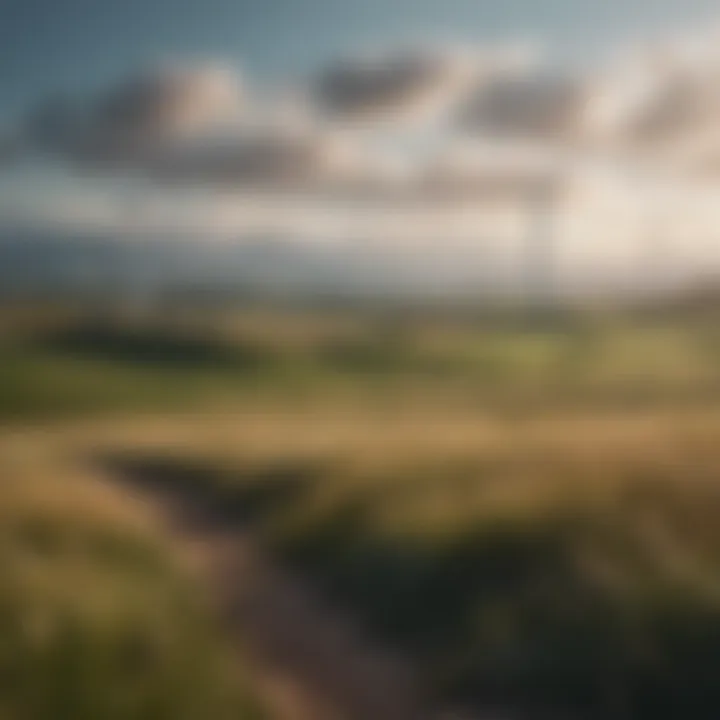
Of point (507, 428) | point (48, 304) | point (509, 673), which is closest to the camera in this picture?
point (509, 673)

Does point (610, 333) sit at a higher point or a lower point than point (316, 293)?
higher

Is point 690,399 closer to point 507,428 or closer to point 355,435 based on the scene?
point 507,428

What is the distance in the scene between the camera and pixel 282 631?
6.11m

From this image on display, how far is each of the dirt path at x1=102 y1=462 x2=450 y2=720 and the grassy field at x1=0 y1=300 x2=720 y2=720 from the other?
0.20 metres

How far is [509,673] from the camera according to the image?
5.17m

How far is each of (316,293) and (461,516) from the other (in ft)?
7.45

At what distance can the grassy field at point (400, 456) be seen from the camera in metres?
6.02

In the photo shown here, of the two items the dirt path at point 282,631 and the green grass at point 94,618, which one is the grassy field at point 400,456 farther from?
the dirt path at point 282,631

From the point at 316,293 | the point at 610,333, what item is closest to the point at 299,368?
the point at 316,293

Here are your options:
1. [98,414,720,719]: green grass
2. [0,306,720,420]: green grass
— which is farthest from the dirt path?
[0,306,720,420]: green grass

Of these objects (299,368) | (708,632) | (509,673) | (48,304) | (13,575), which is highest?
(299,368)

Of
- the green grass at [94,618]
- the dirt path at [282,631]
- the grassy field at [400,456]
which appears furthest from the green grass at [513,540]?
the green grass at [94,618]

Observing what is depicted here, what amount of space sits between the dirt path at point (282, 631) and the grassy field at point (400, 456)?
20cm

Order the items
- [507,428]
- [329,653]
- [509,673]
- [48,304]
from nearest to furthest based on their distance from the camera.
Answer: [509,673] → [329,653] → [48,304] → [507,428]
